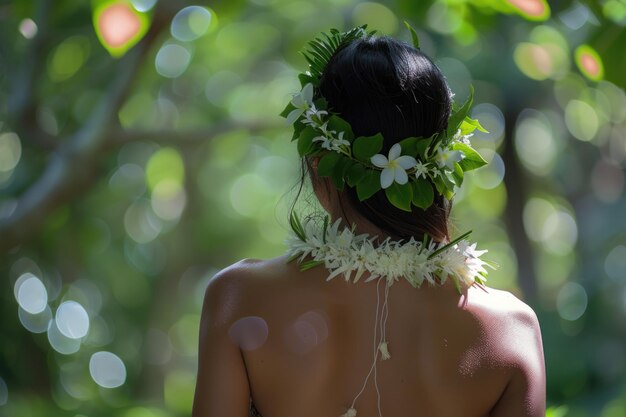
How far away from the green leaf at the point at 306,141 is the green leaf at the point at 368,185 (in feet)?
0.44

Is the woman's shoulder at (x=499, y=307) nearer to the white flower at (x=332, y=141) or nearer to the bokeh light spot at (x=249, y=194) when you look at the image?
the white flower at (x=332, y=141)

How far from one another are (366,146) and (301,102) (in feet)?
0.60

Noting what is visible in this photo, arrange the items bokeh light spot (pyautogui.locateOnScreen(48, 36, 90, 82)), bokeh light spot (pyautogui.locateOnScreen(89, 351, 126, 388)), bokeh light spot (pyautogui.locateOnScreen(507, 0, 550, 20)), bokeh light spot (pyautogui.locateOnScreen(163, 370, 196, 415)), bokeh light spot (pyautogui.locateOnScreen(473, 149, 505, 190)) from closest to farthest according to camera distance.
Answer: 1. bokeh light spot (pyautogui.locateOnScreen(507, 0, 550, 20))
2. bokeh light spot (pyautogui.locateOnScreen(48, 36, 90, 82))
3. bokeh light spot (pyautogui.locateOnScreen(163, 370, 196, 415))
4. bokeh light spot (pyautogui.locateOnScreen(473, 149, 505, 190))
5. bokeh light spot (pyautogui.locateOnScreen(89, 351, 126, 388))

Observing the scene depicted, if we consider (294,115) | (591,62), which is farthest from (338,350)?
(591,62)

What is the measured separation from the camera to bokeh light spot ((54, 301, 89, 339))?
1127cm

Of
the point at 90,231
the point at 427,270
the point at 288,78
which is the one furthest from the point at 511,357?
the point at 288,78

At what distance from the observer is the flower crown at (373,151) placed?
1727mm

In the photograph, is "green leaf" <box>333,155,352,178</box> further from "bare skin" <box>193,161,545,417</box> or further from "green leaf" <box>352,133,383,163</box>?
"bare skin" <box>193,161,545,417</box>

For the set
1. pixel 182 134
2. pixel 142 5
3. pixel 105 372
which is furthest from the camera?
pixel 105 372

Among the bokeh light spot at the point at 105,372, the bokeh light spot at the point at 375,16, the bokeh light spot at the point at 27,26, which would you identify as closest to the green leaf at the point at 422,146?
the bokeh light spot at the point at 27,26

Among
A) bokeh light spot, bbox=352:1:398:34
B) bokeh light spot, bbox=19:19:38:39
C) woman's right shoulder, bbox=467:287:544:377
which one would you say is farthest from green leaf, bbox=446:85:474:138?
bokeh light spot, bbox=352:1:398:34

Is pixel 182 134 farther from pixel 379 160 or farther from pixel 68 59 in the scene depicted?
pixel 379 160

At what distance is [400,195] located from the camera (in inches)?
68.3

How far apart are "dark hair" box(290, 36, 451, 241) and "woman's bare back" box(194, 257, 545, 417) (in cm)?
13
